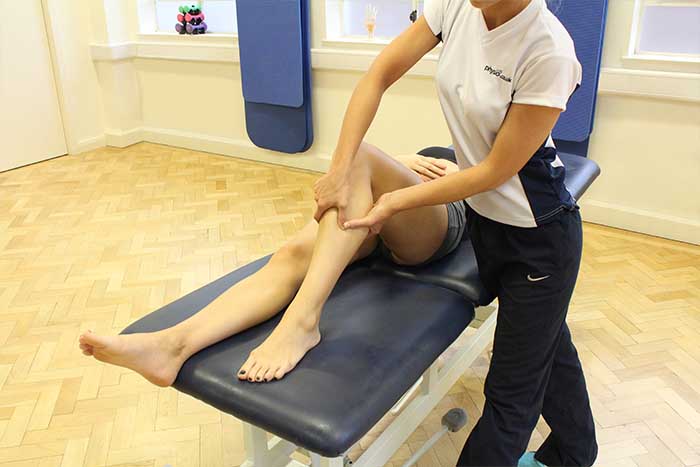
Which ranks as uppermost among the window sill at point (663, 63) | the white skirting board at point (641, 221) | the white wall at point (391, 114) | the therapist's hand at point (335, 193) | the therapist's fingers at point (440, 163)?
the window sill at point (663, 63)

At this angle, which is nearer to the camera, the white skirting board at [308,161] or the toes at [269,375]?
the toes at [269,375]

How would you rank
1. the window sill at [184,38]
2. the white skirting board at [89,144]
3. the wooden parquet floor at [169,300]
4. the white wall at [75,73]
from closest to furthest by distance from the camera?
the wooden parquet floor at [169,300], the window sill at [184,38], the white wall at [75,73], the white skirting board at [89,144]

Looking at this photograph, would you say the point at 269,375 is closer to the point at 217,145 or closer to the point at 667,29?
the point at 667,29

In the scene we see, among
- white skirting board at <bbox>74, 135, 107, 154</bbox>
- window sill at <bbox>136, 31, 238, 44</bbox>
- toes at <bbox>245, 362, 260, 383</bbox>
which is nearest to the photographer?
toes at <bbox>245, 362, 260, 383</bbox>

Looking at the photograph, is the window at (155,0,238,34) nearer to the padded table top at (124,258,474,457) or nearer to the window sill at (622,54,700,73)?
the window sill at (622,54,700,73)

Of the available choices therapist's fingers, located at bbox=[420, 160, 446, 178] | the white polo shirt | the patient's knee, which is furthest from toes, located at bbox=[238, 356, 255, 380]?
therapist's fingers, located at bbox=[420, 160, 446, 178]

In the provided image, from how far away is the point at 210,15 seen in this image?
13.7ft

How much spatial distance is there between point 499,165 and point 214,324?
0.63 metres

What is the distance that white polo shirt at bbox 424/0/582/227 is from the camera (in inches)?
41.8

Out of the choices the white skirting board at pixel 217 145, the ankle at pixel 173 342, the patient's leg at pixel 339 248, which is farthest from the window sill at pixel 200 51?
the ankle at pixel 173 342

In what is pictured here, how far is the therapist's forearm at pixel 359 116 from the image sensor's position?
4.56ft

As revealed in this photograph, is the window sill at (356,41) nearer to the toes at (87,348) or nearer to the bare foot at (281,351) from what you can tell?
the bare foot at (281,351)

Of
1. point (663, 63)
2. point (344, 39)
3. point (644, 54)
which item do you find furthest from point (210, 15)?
point (663, 63)

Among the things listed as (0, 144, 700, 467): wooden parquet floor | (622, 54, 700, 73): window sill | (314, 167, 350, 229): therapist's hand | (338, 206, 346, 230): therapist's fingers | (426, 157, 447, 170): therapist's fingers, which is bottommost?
(0, 144, 700, 467): wooden parquet floor
